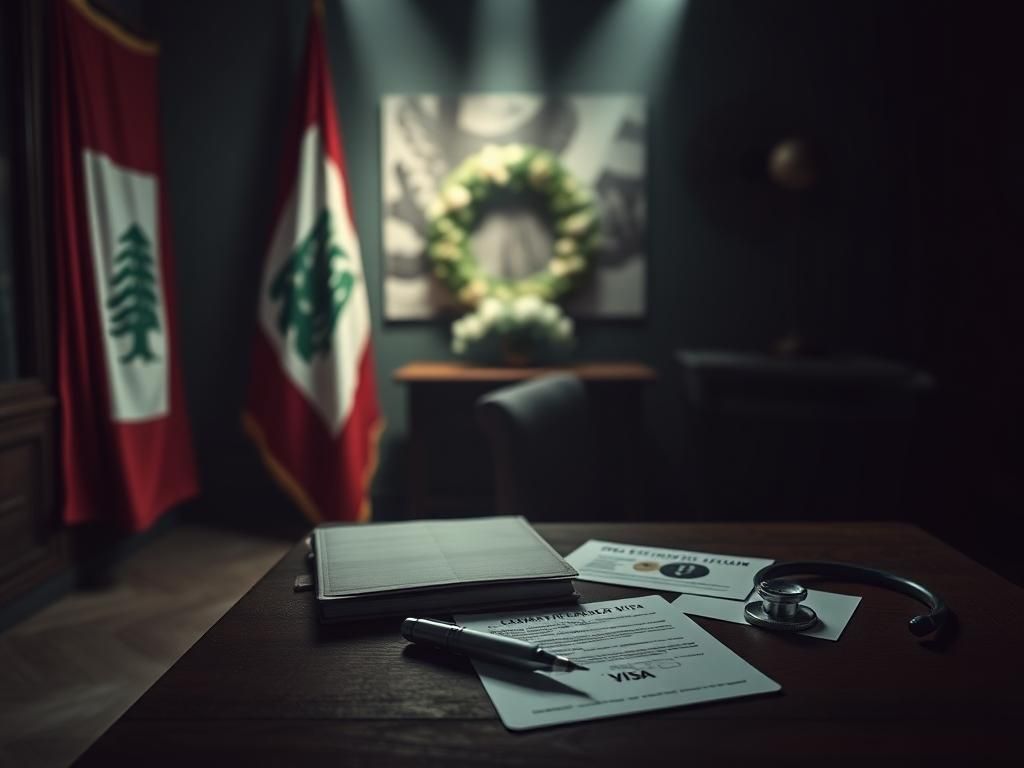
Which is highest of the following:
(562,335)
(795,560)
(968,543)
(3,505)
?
(562,335)

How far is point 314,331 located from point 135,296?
0.63 meters

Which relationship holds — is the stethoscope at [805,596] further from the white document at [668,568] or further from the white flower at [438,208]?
the white flower at [438,208]

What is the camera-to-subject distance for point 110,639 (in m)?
2.26

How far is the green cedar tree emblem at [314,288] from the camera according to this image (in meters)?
3.05

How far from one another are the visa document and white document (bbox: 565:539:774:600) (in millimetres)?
77

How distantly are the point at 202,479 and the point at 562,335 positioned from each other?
171 centimetres

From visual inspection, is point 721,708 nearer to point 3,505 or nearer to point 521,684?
point 521,684

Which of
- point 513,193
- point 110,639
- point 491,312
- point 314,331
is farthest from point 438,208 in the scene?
point 110,639

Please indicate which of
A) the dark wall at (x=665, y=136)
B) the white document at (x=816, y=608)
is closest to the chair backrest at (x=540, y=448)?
the white document at (x=816, y=608)

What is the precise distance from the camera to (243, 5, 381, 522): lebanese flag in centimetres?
305

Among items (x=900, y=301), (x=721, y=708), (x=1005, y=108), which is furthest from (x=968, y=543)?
(x=721, y=708)

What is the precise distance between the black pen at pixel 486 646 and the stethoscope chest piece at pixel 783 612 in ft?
0.66

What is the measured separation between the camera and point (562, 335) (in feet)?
10.2

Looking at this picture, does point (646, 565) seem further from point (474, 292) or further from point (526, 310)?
point (474, 292)
